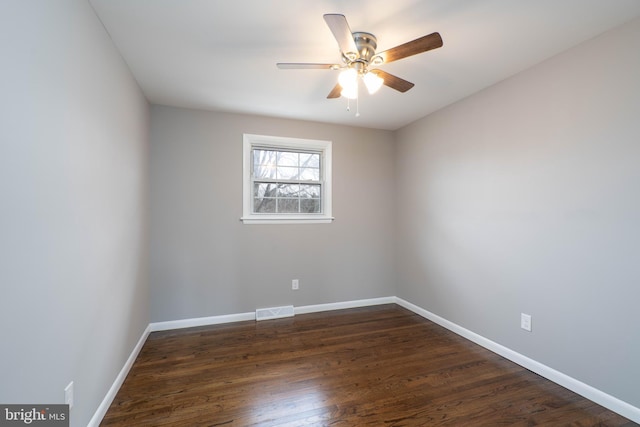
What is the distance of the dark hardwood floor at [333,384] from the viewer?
1688 mm

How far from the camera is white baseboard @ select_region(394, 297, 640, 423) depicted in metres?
1.70

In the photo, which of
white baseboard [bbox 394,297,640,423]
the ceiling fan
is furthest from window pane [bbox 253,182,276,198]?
white baseboard [bbox 394,297,640,423]

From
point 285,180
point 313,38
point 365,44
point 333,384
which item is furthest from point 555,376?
point 285,180

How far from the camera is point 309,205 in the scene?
3652 millimetres

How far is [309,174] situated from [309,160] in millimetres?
188

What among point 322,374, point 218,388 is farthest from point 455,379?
point 218,388

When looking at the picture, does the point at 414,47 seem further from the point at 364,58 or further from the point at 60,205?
the point at 60,205

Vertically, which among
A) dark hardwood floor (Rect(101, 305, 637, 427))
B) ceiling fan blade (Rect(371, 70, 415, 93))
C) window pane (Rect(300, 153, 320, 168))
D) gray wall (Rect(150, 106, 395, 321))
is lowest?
dark hardwood floor (Rect(101, 305, 637, 427))

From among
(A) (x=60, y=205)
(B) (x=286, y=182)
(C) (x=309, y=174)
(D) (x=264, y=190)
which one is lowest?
(A) (x=60, y=205)

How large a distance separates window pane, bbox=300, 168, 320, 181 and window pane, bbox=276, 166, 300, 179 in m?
0.08

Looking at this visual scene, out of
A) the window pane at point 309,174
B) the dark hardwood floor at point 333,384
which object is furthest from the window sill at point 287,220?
the dark hardwood floor at point 333,384

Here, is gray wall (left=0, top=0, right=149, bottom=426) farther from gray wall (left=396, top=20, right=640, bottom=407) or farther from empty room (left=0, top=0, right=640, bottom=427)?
gray wall (left=396, top=20, right=640, bottom=407)

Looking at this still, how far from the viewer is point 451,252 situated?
3.00m

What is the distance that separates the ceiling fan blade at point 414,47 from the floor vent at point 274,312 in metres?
2.84
